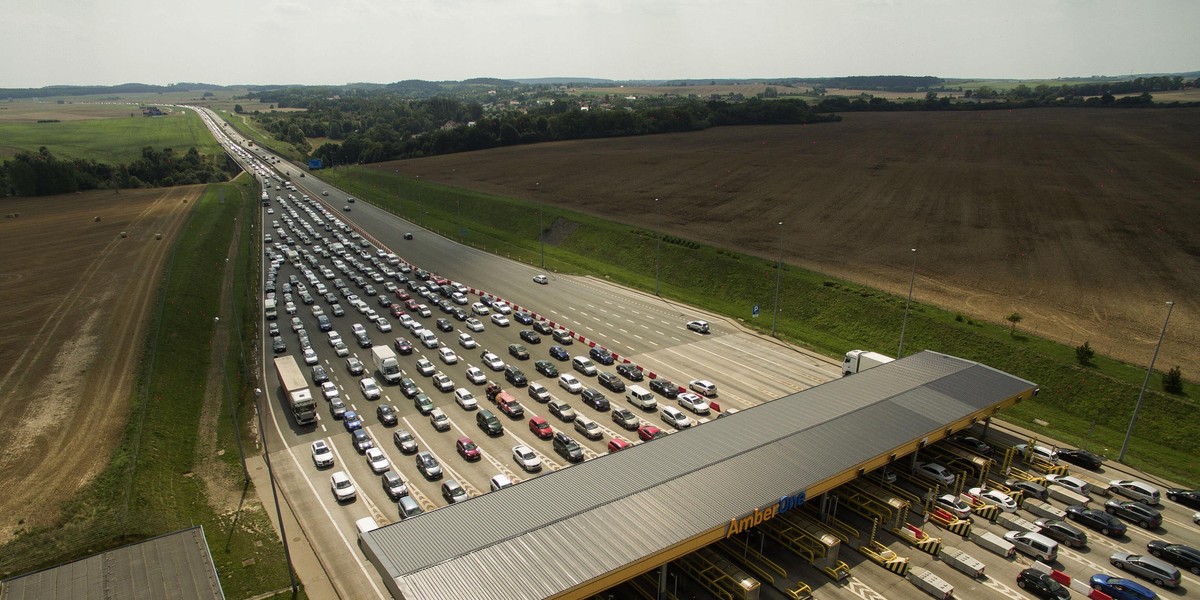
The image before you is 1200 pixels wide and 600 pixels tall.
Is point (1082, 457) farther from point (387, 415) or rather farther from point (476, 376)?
point (387, 415)

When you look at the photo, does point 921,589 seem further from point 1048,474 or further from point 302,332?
point 302,332

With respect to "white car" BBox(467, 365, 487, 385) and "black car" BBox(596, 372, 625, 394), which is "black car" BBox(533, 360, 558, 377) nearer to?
"black car" BBox(596, 372, 625, 394)

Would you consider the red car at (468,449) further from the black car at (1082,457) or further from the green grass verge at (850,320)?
the black car at (1082,457)

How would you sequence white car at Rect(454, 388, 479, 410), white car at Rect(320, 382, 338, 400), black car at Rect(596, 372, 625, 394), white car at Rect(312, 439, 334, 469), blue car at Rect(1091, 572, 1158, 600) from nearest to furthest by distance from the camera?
blue car at Rect(1091, 572, 1158, 600) → white car at Rect(312, 439, 334, 469) → white car at Rect(454, 388, 479, 410) → white car at Rect(320, 382, 338, 400) → black car at Rect(596, 372, 625, 394)

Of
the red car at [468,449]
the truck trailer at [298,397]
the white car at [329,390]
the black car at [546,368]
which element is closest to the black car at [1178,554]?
the red car at [468,449]

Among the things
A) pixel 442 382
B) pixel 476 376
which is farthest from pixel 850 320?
pixel 442 382

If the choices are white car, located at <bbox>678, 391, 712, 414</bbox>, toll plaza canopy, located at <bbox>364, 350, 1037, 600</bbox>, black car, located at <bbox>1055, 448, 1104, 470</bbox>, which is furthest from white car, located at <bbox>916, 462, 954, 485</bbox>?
white car, located at <bbox>678, 391, 712, 414</bbox>
